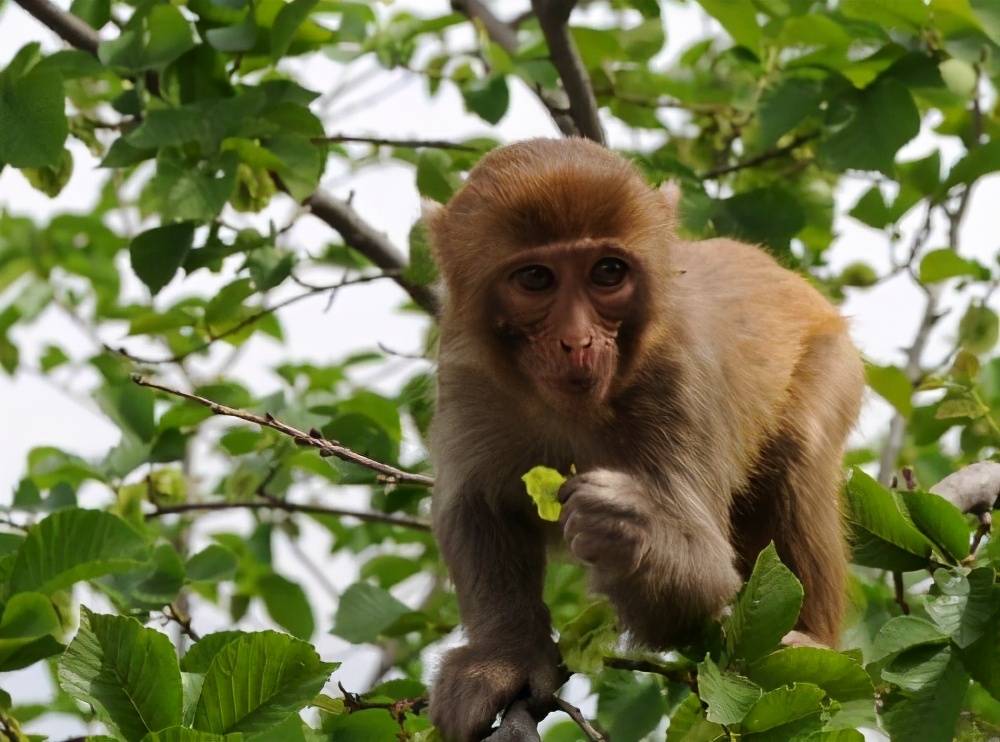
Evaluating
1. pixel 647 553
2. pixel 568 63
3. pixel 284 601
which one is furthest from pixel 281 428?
pixel 284 601

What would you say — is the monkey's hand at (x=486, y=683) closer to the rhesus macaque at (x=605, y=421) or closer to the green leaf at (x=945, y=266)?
the rhesus macaque at (x=605, y=421)

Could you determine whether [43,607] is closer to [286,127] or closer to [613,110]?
[286,127]

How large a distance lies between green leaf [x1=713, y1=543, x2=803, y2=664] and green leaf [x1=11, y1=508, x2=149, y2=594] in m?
1.73

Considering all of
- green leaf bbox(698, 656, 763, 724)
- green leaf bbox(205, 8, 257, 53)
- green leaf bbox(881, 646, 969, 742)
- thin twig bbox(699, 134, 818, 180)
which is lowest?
green leaf bbox(881, 646, 969, 742)

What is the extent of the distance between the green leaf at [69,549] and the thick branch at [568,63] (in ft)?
10.0

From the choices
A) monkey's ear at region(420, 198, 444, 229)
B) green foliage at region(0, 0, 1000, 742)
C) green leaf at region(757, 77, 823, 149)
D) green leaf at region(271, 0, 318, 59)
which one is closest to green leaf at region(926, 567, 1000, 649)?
green foliage at region(0, 0, 1000, 742)

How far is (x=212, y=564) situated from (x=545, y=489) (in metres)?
2.11

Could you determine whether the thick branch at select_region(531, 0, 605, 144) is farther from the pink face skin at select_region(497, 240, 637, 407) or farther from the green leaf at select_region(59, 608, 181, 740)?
the green leaf at select_region(59, 608, 181, 740)

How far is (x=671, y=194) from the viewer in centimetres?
589

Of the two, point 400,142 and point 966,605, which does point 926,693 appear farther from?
point 400,142

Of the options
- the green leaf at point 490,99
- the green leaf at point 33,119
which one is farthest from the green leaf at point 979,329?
the green leaf at point 33,119

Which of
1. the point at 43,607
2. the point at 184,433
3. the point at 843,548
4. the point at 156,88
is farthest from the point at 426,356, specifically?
the point at 43,607

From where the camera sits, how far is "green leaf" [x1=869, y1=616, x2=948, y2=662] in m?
3.95

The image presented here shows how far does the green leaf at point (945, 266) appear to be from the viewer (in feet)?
21.5
